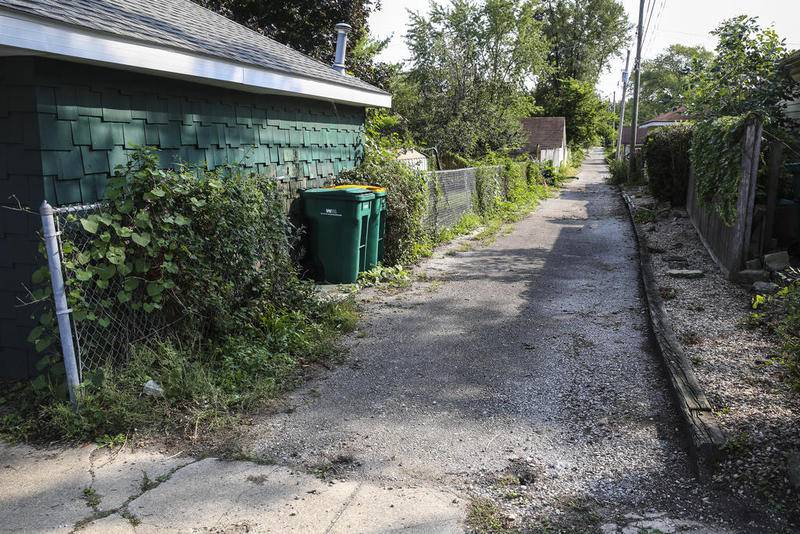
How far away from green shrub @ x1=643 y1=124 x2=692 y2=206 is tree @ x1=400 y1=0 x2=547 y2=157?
8028mm

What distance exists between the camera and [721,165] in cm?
810

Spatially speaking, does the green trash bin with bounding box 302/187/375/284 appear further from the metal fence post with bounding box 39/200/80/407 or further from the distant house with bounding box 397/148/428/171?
the metal fence post with bounding box 39/200/80/407

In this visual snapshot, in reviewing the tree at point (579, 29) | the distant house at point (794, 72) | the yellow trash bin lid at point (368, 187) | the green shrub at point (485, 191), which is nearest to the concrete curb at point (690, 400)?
the yellow trash bin lid at point (368, 187)

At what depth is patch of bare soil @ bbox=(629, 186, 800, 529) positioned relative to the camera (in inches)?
131

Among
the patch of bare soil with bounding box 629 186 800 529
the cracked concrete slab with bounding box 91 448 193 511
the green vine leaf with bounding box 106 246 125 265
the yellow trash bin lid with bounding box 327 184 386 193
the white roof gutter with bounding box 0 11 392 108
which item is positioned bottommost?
the cracked concrete slab with bounding box 91 448 193 511

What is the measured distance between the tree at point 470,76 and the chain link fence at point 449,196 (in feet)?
26.7

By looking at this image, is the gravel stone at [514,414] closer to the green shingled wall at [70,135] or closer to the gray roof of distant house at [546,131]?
the green shingled wall at [70,135]

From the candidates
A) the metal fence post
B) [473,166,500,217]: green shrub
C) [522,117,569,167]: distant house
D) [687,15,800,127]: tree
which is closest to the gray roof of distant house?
[522,117,569,167]: distant house

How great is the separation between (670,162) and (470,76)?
1140cm

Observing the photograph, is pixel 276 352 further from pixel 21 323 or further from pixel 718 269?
pixel 718 269

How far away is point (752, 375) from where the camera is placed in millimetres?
4762

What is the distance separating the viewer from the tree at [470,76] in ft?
79.8

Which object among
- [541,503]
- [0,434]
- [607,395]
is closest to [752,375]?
[607,395]

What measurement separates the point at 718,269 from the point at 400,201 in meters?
4.55
